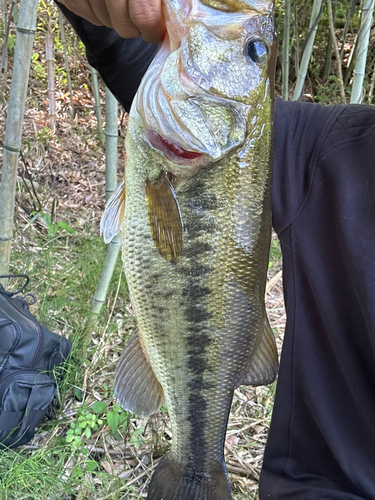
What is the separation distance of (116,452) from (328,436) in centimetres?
138

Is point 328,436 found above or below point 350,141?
below

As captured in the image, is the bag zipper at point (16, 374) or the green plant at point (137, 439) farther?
the green plant at point (137, 439)

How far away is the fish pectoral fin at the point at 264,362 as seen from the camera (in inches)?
54.5

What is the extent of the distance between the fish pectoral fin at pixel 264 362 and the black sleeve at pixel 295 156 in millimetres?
381

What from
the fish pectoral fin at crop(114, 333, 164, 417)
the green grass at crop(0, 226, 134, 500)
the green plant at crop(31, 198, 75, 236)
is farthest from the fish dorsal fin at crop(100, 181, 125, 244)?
the green plant at crop(31, 198, 75, 236)

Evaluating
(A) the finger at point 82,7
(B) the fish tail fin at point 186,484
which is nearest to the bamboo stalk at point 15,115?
(A) the finger at point 82,7

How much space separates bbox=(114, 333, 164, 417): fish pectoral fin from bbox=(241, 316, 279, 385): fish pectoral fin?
1.14 feet

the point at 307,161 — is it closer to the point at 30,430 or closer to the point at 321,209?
the point at 321,209

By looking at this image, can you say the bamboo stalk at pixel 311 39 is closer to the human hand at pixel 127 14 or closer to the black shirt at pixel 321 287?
the black shirt at pixel 321 287

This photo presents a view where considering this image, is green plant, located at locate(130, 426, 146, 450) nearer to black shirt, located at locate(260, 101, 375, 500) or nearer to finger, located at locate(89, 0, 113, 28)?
black shirt, located at locate(260, 101, 375, 500)

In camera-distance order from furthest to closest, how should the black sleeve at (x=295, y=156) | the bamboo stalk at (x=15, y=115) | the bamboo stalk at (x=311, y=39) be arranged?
1. the bamboo stalk at (x=311, y=39)
2. the bamboo stalk at (x=15, y=115)
3. the black sleeve at (x=295, y=156)

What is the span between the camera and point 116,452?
2.24 metres

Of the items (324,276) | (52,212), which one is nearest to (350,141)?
(324,276)

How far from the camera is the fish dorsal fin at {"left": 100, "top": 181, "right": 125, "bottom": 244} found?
129cm
